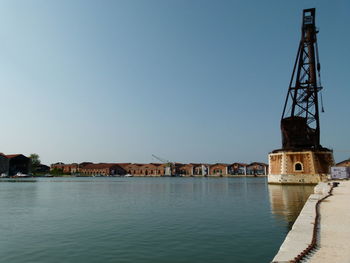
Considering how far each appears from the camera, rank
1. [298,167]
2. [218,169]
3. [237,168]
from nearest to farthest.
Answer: [298,167]
[237,168]
[218,169]

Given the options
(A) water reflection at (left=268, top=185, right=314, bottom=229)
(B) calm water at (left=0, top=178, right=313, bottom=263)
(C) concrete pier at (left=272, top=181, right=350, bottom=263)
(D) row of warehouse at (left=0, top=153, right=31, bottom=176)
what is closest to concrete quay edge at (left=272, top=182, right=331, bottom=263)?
(C) concrete pier at (left=272, top=181, right=350, bottom=263)

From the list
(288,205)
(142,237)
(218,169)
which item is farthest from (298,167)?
(218,169)

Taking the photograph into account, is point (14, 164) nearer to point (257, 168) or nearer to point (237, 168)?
point (237, 168)

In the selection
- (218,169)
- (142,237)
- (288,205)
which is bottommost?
(142,237)

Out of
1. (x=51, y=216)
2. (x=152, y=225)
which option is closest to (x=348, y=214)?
(x=152, y=225)

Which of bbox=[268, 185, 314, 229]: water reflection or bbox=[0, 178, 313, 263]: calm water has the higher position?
bbox=[268, 185, 314, 229]: water reflection

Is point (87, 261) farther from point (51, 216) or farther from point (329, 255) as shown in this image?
point (51, 216)

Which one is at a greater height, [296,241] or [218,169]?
[218,169]

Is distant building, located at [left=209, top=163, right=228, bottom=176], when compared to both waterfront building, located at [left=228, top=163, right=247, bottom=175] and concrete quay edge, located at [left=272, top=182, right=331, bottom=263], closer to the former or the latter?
waterfront building, located at [left=228, top=163, right=247, bottom=175]

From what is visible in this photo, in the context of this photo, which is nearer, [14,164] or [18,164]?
[14,164]

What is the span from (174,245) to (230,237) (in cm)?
288

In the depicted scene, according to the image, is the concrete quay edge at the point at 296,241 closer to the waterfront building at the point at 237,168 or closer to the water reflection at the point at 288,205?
the water reflection at the point at 288,205

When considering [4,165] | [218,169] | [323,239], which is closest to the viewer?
[323,239]

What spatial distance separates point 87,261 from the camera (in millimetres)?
10016
